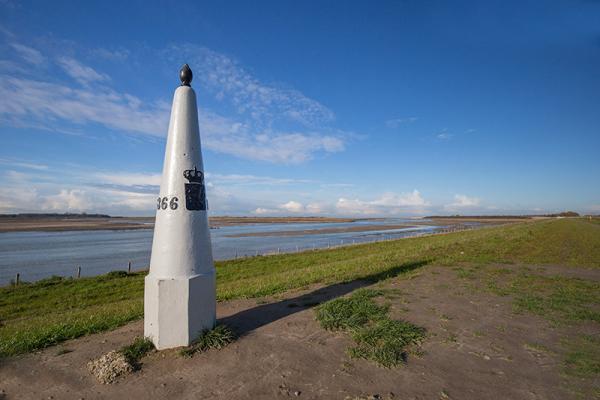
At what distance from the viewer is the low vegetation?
527cm

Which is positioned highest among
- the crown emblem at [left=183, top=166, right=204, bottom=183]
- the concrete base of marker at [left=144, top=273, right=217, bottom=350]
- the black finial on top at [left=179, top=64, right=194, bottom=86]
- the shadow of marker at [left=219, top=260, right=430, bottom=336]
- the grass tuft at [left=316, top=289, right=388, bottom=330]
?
the black finial on top at [left=179, top=64, right=194, bottom=86]

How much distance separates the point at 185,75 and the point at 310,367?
519cm

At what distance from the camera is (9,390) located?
4.59 meters

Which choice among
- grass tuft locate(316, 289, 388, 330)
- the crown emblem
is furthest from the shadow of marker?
the crown emblem

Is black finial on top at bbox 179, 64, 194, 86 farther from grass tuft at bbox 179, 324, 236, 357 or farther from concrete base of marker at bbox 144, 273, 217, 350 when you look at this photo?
grass tuft at bbox 179, 324, 236, 357

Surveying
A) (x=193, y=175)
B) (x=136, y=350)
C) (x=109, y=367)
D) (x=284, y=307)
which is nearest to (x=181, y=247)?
(x=193, y=175)

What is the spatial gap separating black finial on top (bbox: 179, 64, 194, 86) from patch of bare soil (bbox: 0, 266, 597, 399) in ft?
14.8

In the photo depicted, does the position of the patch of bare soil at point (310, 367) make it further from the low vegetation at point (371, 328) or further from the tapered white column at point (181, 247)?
the tapered white column at point (181, 247)

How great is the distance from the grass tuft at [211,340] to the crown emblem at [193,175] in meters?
2.54

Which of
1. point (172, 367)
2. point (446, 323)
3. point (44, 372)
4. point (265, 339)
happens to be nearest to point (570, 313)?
point (446, 323)

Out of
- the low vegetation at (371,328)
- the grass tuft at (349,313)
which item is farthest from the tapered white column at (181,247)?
the low vegetation at (371,328)

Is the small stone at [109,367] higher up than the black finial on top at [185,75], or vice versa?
the black finial on top at [185,75]

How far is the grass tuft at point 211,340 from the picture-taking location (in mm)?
5426

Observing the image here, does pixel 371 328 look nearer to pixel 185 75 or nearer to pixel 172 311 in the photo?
pixel 172 311
